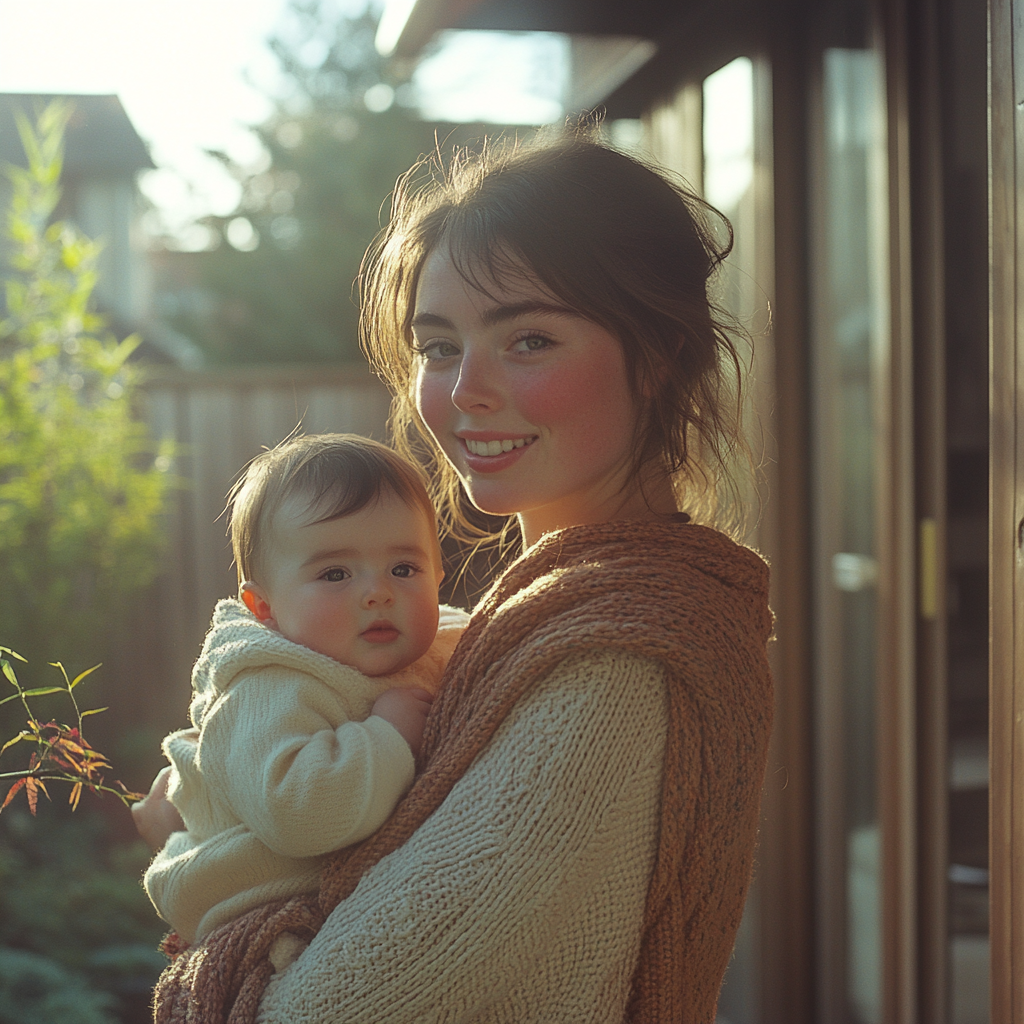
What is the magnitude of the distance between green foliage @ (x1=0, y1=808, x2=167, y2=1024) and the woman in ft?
6.02

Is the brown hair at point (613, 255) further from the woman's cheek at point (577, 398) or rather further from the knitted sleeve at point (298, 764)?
the knitted sleeve at point (298, 764)

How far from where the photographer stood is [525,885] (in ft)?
2.73

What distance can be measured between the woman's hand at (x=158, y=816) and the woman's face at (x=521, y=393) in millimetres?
543

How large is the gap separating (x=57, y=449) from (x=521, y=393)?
7.63ft

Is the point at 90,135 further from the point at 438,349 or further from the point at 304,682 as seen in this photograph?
the point at 304,682

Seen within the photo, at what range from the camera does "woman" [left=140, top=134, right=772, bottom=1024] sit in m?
0.85

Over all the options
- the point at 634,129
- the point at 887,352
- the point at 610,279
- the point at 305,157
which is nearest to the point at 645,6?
the point at 634,129

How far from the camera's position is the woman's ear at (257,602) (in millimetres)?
1171

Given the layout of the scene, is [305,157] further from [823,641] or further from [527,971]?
[527,971]

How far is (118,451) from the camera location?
10.6 ft

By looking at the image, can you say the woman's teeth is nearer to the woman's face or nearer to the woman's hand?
the woman's face

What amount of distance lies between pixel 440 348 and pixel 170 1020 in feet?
2.35

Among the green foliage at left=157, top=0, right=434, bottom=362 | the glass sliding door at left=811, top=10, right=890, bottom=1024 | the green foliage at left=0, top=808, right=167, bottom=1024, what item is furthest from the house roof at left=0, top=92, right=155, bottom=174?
the green foliage at left=157, top=0, right=434, bottom=362

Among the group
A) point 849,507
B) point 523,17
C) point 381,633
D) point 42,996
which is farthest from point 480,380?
point 42,996
